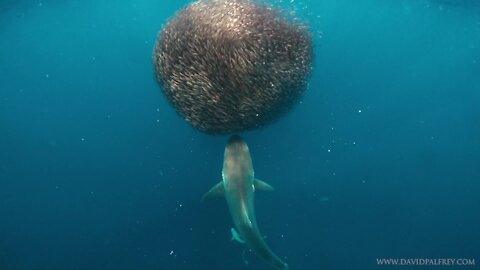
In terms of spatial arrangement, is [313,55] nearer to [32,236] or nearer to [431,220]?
[431,220]

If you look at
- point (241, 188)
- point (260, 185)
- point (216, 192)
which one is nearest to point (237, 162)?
point (241, 188)

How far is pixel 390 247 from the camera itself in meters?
13.3

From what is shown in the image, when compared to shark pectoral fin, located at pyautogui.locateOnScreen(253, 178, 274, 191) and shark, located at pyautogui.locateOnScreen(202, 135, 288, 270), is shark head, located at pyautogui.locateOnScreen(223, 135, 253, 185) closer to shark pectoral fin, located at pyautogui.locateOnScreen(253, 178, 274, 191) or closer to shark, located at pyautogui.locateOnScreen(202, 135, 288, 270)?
shark, located at pyautogui.locateOnScreen(202, 135, 288, 270)

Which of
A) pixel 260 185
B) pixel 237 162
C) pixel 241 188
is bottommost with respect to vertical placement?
pixel 260 185

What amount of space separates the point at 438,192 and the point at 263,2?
421 inches

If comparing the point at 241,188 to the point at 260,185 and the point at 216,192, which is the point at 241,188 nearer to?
the point at 260,185

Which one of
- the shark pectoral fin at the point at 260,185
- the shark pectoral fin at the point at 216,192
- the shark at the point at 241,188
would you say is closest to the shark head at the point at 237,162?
the shark at the point at 241,188

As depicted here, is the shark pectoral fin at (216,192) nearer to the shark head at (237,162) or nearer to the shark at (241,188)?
the shark at (241,188)

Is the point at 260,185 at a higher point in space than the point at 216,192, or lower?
higher

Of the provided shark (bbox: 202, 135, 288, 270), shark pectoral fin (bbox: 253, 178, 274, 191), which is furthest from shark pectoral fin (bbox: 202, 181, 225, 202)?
shark pectoral fin (bbox: 253, 178, 274, 191)

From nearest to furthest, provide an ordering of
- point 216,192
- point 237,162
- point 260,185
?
point 237,162 → point 260,185 → point 216,192

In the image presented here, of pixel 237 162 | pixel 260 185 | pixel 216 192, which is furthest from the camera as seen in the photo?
pixel 216 192

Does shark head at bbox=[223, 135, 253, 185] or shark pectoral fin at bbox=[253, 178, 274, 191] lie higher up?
shark head at bbox=[223, 135, 253, 185]

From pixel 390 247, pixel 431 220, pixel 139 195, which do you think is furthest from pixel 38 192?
pixel 431 220
